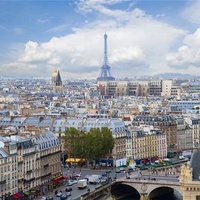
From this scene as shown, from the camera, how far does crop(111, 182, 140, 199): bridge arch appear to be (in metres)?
81.3

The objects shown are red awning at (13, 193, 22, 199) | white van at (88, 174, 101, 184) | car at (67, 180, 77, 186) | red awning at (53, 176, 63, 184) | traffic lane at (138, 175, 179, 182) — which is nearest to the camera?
red awning at (13, 193, 22, 199)

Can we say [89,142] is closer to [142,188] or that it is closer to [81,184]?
[81,184]

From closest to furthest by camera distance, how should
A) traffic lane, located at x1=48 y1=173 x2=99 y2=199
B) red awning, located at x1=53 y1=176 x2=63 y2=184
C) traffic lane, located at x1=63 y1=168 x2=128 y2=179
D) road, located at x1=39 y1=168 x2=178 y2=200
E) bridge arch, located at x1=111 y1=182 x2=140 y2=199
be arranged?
traffic lane, located at x1=48 y1=173 x2=99 y2=199, road, located at x1=39 y1=168 x2=178 y2=200, red awning, located at x1=53 y1=176 x2=63 y2=184, bridge arch, located at x1=111 y1=182 x2=140 y2=199, traffic lane, located at x1=63 y1=168 x2=128 y2=179

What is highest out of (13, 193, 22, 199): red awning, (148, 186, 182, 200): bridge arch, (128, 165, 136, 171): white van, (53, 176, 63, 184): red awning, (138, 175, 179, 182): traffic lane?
(128, 165, 136, 171): white van

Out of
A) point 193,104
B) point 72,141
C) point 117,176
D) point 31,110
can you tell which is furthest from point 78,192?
point 193,104

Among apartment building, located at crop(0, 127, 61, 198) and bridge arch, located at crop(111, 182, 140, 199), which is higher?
apartment building, located at crop(0, 127, 61, 198)

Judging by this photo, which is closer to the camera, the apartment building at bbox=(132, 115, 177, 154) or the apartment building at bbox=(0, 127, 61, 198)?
the apartment building at bbox=(0, 127, 61, 198)

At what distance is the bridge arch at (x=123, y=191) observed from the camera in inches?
3203

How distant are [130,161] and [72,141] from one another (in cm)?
1051

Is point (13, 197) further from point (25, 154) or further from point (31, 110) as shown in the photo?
point (31, 110)

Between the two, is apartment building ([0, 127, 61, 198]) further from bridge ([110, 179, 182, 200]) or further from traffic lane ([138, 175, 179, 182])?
traffic lane ([138, 175, 179, 182])

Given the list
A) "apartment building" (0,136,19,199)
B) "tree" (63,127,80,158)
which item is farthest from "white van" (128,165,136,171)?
"apartment building" (0,136,19,199)

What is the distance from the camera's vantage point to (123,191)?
83.5 metres

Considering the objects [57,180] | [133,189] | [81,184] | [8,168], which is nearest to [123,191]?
[133,189]
